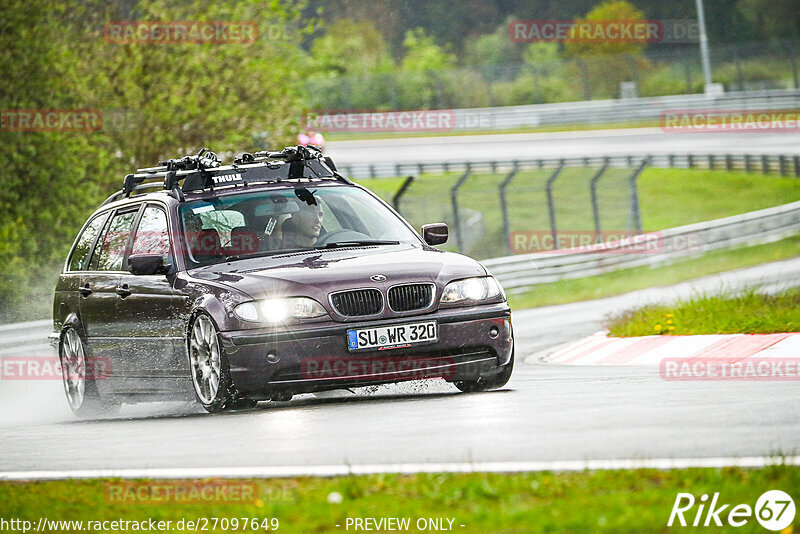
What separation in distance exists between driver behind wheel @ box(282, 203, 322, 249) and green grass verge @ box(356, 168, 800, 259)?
16.4 meters

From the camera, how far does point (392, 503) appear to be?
545 cm

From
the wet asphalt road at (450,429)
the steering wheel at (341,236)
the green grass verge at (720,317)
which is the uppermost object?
the steering wheel at (341,236)

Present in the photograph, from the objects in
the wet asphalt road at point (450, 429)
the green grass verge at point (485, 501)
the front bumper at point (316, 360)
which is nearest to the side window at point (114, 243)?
the wet asphalt road at point (450, 429)

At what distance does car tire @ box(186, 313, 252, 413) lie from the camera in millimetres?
9203

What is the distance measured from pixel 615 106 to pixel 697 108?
Answer: 12.0 feet

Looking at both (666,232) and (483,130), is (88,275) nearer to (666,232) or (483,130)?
(666,232)

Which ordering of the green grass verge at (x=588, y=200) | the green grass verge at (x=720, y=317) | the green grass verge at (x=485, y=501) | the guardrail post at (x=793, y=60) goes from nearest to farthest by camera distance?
the green grass verge at (x=485, y=501) → the green grass verge at (x=720, y=317) → the green grass verge at (x=588, y=200) → the guardrail post at (x=793, y=60)

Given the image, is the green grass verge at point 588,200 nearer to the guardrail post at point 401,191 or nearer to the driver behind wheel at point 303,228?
the guardrail post at point 401,191

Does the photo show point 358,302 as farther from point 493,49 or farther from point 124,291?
point 493,49

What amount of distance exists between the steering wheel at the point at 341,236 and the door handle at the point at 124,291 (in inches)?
57.6

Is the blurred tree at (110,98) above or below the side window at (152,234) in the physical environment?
above

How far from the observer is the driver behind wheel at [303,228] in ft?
33.7

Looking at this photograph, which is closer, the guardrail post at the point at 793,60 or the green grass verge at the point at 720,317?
the green grass verge at the point at 720,317

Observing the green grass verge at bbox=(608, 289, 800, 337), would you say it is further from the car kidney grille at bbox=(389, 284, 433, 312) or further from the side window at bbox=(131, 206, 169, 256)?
the side window at bbox=(131, 206, 169, 256)
